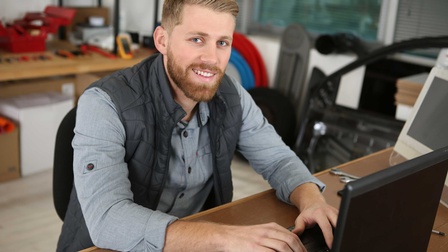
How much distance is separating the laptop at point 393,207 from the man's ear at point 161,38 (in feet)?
2.88

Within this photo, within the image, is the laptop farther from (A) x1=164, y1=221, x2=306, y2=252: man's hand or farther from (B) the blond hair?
(B) the blond hair

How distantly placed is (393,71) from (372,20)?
47 centimetres

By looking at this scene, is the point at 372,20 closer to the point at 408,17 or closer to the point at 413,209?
the point at 408,17

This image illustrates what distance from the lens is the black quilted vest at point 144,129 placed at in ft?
4.83

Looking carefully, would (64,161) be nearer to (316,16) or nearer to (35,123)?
(35,123)

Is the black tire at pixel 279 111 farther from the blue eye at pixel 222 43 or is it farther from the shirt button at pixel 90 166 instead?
the shirt button at pixel 90 166

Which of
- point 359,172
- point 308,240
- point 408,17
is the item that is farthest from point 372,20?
point 308,240

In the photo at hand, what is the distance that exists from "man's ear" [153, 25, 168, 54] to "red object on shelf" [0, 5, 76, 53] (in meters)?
2.04

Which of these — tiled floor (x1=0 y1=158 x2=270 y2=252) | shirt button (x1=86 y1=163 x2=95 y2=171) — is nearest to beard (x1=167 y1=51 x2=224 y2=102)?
shirt button (x1=86 y1=163 x2=95 y2=171)

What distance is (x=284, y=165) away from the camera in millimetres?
1702

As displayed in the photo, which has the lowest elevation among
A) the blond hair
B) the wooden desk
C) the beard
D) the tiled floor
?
the tiled floor

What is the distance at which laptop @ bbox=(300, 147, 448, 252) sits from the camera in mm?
846

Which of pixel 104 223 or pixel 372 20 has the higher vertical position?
pixel 372 20

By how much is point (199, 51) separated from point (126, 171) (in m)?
0.41
